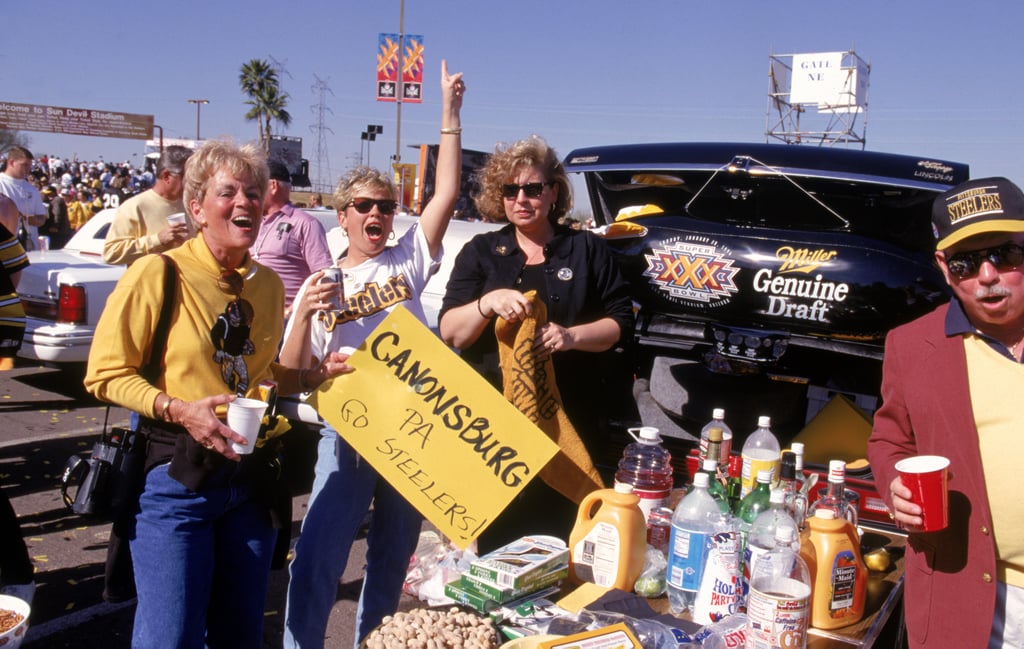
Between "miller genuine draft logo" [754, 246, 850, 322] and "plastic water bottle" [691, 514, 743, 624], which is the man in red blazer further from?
"miller genuine draft logo" [754, 246, 850, 322]

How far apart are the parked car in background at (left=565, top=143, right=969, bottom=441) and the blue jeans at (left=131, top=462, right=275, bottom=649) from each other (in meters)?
2.37

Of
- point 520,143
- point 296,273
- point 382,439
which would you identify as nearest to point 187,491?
point 382,439

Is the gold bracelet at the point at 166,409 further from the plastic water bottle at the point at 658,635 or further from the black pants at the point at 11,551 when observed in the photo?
the black pants at the point at 11,551

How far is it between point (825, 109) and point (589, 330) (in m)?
43.2

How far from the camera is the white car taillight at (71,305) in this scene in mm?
6789

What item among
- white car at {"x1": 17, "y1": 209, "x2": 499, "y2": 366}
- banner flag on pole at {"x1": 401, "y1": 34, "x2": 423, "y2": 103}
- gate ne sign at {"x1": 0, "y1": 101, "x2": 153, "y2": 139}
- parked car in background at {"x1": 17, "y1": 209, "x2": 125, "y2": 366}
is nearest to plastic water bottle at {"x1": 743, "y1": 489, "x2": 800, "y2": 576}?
white car at {"x1": 17, "y1": 209, "x2": 499, "y2": 366}

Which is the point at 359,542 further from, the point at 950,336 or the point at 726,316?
the point at 950,336

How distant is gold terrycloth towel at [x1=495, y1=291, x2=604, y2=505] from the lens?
273 centimetres

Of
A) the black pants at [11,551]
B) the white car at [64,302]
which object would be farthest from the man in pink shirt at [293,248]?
the black pants at [11,551]

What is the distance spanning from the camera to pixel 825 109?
4116 cm

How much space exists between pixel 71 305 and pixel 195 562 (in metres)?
5.55

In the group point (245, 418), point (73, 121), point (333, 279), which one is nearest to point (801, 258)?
point (333, 279)

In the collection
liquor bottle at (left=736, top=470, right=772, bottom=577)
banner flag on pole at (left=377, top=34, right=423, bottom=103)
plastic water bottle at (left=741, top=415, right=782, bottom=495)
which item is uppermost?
banner flag on pole at (left=377, top=34, right=423, bottom=103)

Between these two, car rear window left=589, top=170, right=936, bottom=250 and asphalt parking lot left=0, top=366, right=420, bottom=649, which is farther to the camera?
car rear window left=589, top=170, right=936, bottom=250
